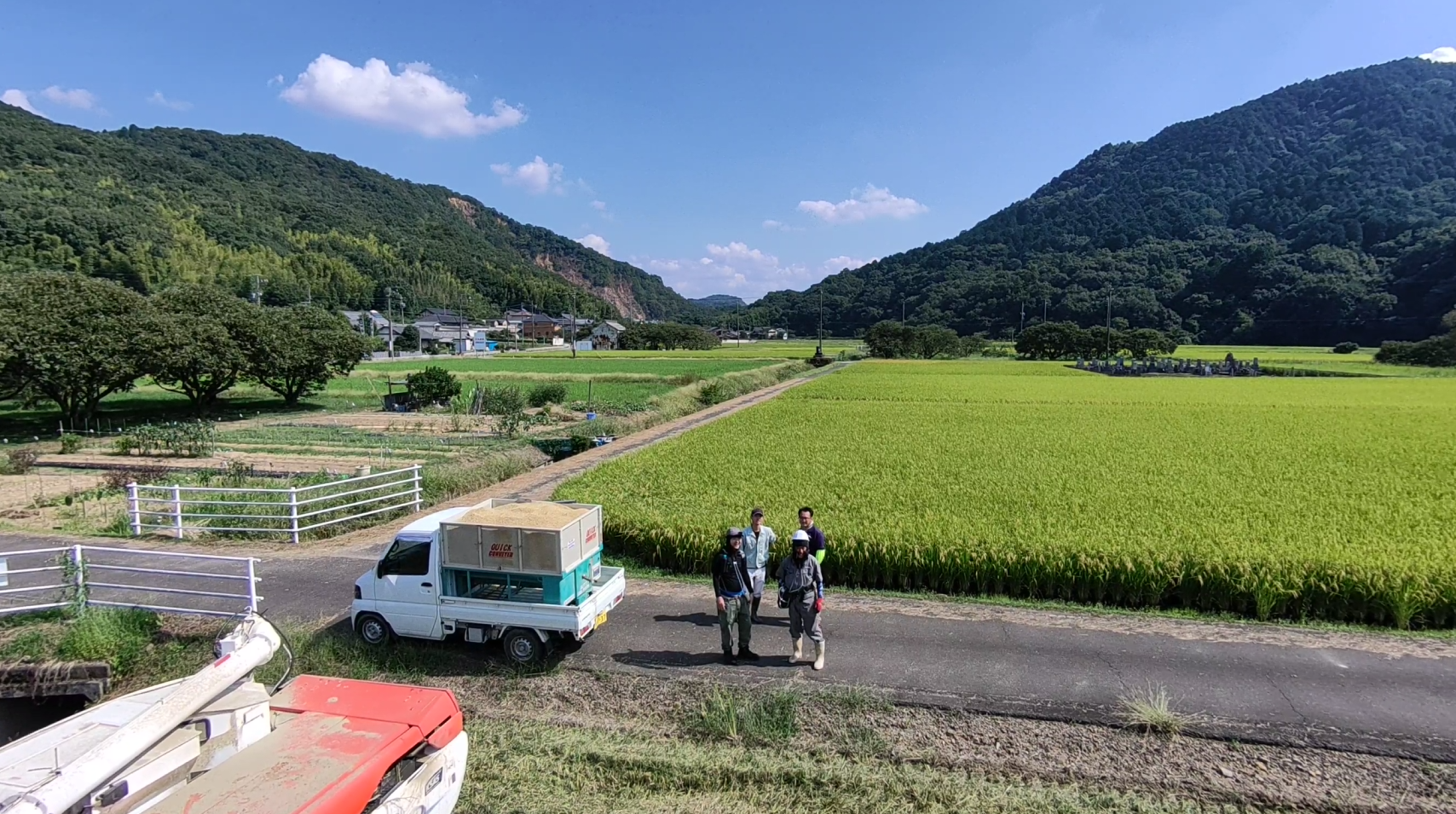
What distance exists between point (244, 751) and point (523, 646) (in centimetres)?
362

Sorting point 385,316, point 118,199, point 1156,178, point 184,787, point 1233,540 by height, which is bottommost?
point 1233,540

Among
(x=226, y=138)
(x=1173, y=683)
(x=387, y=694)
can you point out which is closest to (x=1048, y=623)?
(x=1173, y=683)

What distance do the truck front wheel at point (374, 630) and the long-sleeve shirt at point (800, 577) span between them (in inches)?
173

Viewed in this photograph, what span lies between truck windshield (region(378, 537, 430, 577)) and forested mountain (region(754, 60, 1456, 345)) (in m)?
102

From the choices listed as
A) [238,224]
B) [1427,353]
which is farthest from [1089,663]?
[238,224]

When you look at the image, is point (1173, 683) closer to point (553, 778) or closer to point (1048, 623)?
point (1048, 623)

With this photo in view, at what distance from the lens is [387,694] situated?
185 inches

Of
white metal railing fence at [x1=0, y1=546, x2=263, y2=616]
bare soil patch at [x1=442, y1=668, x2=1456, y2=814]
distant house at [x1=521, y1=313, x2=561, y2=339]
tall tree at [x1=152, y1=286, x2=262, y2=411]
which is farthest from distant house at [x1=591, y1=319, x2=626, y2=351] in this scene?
bare soil patch at [x1=442, y1=668, x2=1456, y2=814]

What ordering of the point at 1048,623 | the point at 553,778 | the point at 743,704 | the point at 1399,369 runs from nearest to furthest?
the point at 553,778, the point at 743,704, the point at 1048,623, the point at 1399,369

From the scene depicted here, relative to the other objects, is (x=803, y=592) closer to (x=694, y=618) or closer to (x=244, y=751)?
(x=694, y=618)

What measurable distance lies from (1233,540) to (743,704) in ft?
25.4

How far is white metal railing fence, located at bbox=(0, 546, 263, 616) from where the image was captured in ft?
27.7

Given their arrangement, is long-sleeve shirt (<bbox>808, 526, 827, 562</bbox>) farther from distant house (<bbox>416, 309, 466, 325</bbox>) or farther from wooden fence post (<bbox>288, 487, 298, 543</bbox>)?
distant house (<bbox>416, 309, 466, 325</bbox>)

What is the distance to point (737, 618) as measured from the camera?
24.8 feet
